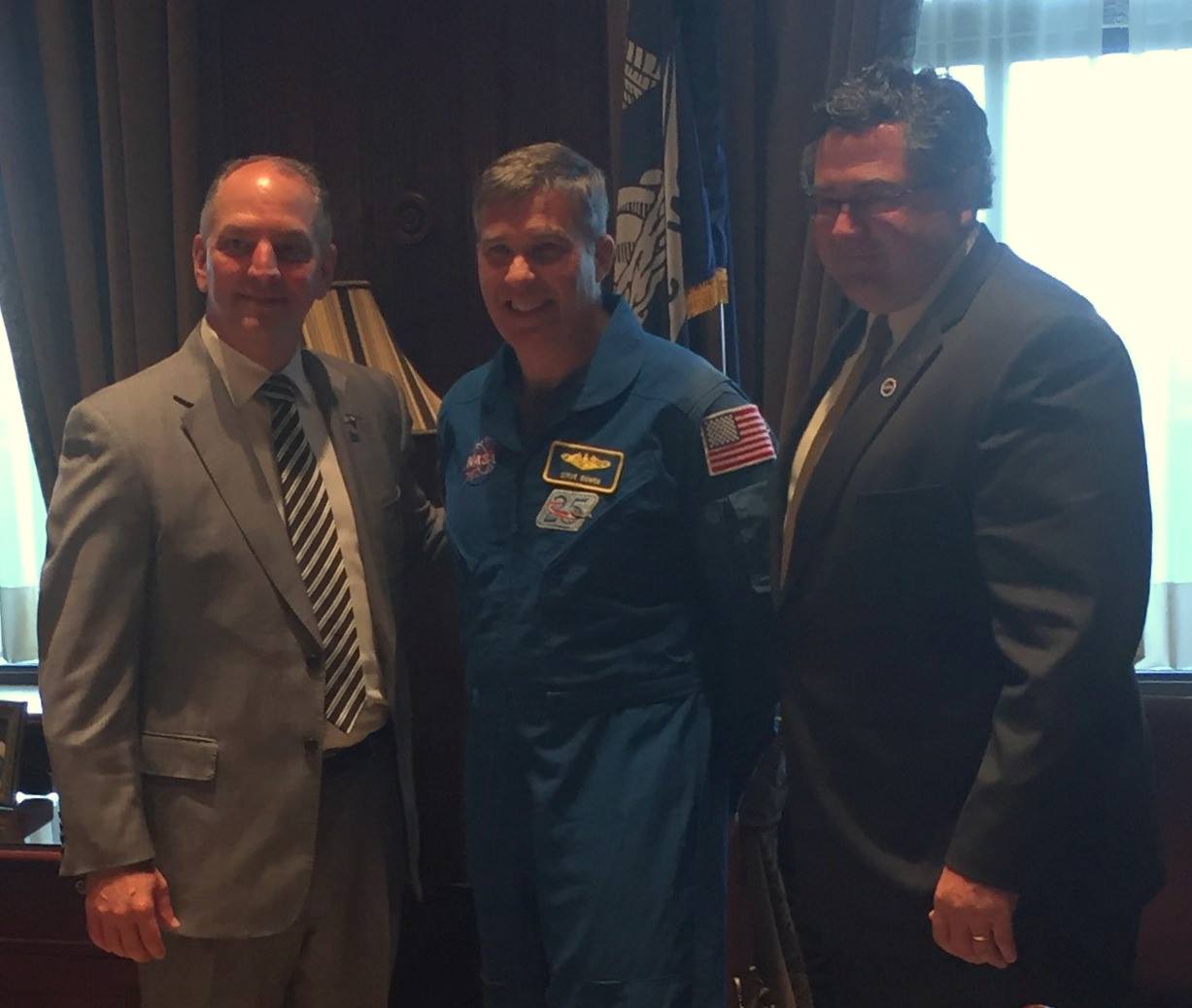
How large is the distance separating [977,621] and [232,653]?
35.4 inches

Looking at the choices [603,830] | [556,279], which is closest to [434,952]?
[603,830]

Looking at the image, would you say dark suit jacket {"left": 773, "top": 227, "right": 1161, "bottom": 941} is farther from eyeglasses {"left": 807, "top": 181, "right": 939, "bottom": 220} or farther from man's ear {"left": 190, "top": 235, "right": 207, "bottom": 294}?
man's ear {"left": 190, "top": 235, "right": 207, "bottom": 294}

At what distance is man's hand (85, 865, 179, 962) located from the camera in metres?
1.51

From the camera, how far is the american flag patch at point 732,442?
61.5 inches

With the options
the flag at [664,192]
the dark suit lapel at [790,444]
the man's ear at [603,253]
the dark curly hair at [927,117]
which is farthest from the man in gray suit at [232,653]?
the dark curly hair at [927,117]

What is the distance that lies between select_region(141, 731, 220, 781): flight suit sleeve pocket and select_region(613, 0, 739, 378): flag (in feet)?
3.39

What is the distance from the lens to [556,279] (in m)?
1.61

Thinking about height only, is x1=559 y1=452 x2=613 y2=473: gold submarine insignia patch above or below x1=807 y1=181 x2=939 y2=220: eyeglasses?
below

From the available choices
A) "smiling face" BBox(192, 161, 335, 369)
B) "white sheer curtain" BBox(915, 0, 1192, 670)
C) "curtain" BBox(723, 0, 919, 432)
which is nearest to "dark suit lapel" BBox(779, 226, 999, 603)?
"smiling face" BBox(192, 161, 335, 369)

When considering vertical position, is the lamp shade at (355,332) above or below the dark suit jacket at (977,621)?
above

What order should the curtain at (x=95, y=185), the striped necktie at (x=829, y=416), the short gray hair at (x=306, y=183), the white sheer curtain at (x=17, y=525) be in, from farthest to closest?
the white sheer curtain at (x=17, y=525) → the curtain at (x=95, y=185) → the short gray hair at (x=306, y=183) → the striped necktie at (x=829, y=416)

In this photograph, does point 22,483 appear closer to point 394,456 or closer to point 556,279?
point 394,456

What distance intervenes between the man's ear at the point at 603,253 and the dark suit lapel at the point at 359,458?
1.29 ft

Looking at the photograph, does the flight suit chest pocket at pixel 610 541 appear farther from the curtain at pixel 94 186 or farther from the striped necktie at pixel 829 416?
the curtain at pixel 94 186
